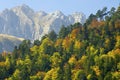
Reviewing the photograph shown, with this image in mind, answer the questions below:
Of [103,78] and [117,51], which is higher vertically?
[117,51]

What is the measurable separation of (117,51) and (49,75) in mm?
36661

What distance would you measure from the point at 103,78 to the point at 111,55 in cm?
1921

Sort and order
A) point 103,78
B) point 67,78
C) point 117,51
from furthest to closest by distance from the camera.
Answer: point 117,51, point 67,78, point 103,78

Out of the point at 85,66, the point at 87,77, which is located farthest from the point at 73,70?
the point at 87,77

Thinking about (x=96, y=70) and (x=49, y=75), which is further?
(x=49, y=75)

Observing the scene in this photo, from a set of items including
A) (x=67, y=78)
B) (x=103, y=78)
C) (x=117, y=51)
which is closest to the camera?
(x=103, y=78)

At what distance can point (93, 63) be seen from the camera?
627ft


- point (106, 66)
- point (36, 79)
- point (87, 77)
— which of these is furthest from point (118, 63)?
point (36, 79)

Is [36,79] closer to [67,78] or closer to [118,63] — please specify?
[67,78]

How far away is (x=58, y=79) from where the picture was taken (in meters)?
184

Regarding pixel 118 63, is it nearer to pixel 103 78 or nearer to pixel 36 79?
pixel 103 78

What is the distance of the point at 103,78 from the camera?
17050cm

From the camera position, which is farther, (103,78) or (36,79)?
(36,79)

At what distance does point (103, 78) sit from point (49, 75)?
3760 centimetres
